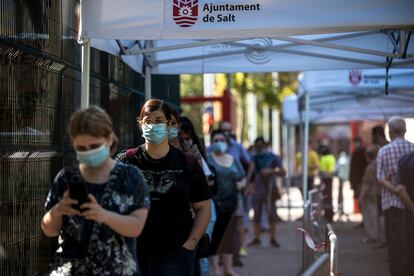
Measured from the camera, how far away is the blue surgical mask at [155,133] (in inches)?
210

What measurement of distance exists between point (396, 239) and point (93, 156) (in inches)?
226

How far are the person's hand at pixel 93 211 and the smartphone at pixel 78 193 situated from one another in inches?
0.8

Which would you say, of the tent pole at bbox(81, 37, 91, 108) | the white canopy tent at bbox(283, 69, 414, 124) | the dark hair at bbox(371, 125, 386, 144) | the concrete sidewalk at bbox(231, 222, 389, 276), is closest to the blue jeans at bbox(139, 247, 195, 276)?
the tent pole at bbox(81, 37, 91, 108)

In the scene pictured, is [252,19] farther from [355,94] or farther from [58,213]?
[355,94]

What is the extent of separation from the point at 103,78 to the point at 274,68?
2874mm

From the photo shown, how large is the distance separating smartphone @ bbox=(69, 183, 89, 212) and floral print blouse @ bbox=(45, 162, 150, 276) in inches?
5.1

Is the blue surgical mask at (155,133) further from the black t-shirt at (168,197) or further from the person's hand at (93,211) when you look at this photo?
the person's hand at (93,211)

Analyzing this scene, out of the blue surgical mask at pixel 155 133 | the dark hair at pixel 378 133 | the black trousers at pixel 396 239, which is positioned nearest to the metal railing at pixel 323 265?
the blue surgical mask at pixel 155 133

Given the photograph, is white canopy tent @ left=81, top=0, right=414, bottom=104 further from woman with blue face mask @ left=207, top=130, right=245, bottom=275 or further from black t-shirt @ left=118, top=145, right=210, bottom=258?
A: woman with blue face mask @ left=207, top=130, right=245, bottom=275

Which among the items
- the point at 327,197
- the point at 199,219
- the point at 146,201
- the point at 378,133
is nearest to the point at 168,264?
the point at 199,219

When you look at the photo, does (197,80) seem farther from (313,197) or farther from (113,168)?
(113,168)

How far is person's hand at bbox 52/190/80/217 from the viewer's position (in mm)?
3838

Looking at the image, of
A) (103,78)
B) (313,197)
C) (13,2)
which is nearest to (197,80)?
(313,197)

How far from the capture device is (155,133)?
534 centimetres
